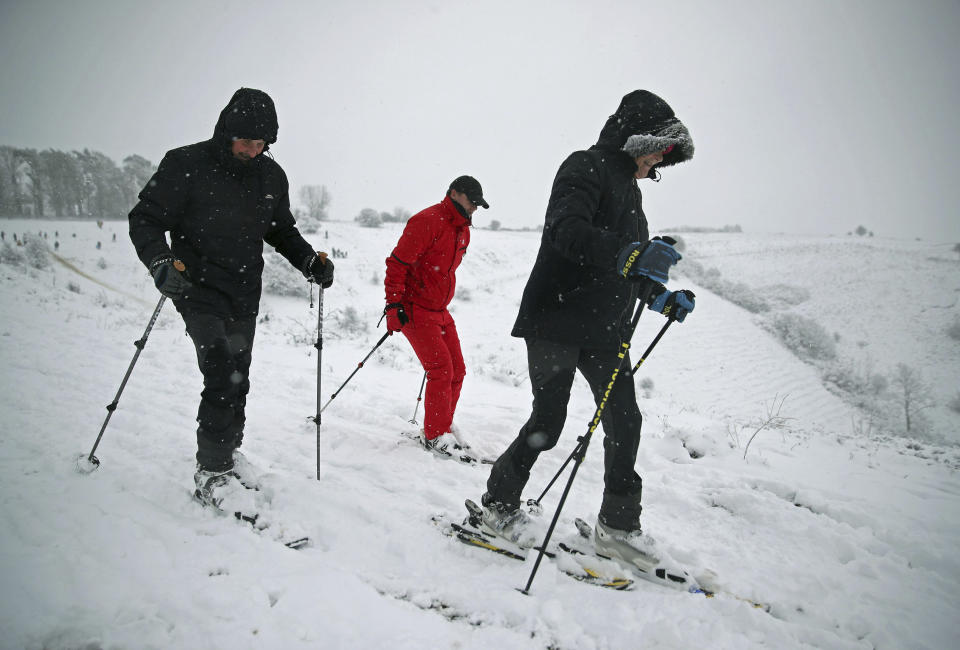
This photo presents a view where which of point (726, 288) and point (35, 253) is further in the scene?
point (726, 288)

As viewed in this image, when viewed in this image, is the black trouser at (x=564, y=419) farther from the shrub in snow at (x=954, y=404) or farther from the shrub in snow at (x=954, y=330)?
the shrub in snow at (x=954, y=330)

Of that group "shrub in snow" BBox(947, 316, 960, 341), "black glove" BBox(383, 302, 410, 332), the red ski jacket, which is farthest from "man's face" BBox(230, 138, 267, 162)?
"shrub in snow" BBox(947, 316, 960, 341)

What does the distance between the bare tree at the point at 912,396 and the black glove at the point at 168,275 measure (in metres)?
20.2

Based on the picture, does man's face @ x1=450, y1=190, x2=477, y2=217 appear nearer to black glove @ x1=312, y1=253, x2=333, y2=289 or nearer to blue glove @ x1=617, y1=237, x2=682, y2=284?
black glove @ x1=312, y1=253, x2=333, y2=289

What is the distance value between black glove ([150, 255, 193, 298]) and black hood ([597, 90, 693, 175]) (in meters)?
2.70

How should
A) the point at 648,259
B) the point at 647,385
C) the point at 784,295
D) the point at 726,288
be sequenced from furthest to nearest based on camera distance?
the point at 726,288
the point at 784,295
the point at 647,385
the point at 648,259

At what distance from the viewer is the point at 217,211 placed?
2818mm

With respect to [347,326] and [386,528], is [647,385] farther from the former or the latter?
[386,528]

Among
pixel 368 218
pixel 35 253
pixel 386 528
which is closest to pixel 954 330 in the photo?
pixel 386 528

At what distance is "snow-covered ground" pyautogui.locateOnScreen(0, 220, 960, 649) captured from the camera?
1931 mm

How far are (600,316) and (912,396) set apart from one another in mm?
21133

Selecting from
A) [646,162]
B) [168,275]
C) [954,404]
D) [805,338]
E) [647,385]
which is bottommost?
Answer: [647,385]

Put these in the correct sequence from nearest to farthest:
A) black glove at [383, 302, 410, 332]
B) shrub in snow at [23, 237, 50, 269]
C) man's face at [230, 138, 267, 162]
Answer: 1. man's face at [230, 138, 267, 162]
2. black glove at [383, 302, 410, 332]
3. shrub in snow at [23, 237, 50, 269]

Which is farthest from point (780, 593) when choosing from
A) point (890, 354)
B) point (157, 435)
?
point (890, 354)
